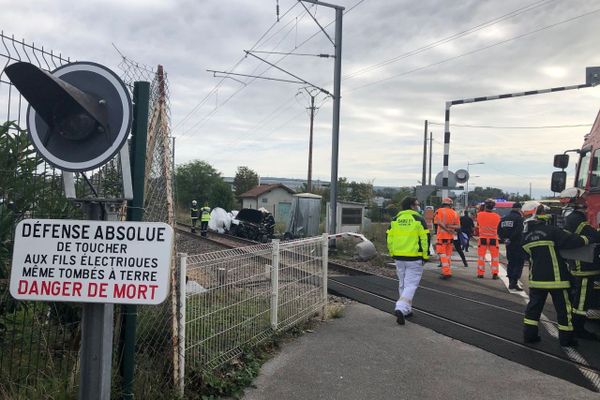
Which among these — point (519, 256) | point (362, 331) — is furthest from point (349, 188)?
point (362, 331)

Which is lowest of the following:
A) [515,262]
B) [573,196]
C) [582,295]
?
[515,262]

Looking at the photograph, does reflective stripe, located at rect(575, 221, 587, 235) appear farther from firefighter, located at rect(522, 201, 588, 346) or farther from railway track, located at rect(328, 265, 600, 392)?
railway track, located at rect(328, 265, 600, 392)

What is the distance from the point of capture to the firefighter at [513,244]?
404 inches

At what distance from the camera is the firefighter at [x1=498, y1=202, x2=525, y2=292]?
10258mm

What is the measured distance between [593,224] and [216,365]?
5.25m

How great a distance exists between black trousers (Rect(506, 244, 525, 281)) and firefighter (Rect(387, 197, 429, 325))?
4.10m

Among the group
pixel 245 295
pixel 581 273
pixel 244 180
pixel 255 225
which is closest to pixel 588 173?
pixel 581 273

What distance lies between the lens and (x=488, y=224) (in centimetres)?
1205

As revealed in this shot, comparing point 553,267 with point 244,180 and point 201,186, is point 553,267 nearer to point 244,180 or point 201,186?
point 201,186

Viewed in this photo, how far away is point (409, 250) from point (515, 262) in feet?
14.4

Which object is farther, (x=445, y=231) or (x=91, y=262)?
(x=445, y=231)

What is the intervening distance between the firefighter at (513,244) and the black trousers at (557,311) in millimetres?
4446

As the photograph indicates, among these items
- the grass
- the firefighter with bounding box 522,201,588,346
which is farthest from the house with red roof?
the grass

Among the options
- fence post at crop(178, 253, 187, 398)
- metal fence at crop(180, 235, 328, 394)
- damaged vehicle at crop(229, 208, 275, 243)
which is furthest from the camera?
damaged vehicle at crop(229, 208, 275, 243)
